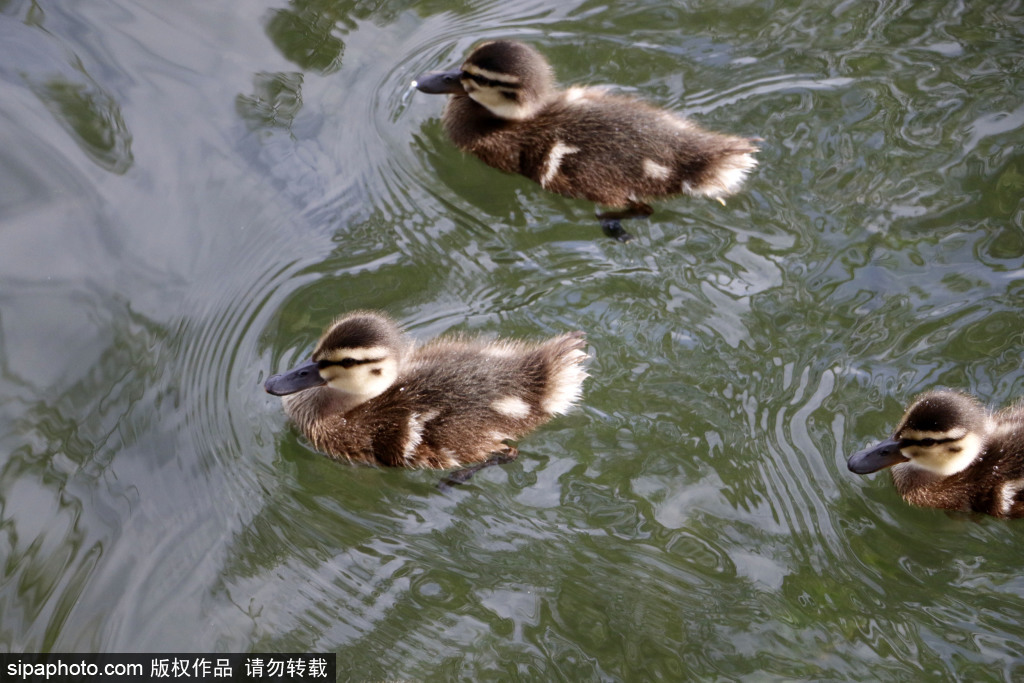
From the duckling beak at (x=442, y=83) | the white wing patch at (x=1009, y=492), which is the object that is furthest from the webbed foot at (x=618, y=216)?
the white wing patch at (x=1009, y=492)

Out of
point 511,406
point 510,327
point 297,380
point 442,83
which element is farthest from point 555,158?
point 297,380

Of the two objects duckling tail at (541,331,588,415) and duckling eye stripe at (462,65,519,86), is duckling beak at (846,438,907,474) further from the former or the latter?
duckling eye stripe at (462,65,519,86)

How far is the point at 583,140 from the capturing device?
3711 mm

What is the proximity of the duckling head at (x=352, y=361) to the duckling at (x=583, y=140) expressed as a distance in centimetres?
100

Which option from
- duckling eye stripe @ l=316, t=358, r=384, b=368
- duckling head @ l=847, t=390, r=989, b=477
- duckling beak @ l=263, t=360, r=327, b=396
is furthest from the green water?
duckling eye stripe @ l=316, t=358, r=384, b=368

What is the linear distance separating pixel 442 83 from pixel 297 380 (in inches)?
57.4

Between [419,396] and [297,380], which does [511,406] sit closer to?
[419,396]

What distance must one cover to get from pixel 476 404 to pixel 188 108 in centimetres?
193

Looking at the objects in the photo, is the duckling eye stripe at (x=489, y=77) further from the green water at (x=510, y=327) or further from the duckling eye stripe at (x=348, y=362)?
the duckling eye stripe at (x=348, y=362)

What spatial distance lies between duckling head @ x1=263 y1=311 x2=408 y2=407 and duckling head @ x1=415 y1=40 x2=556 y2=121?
1138 millimetres

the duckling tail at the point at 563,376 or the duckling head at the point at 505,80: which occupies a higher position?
the duckling head at the point at 505,80

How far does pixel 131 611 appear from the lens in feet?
9.54

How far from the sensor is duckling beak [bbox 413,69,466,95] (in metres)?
3.96

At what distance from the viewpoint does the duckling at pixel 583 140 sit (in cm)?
365
